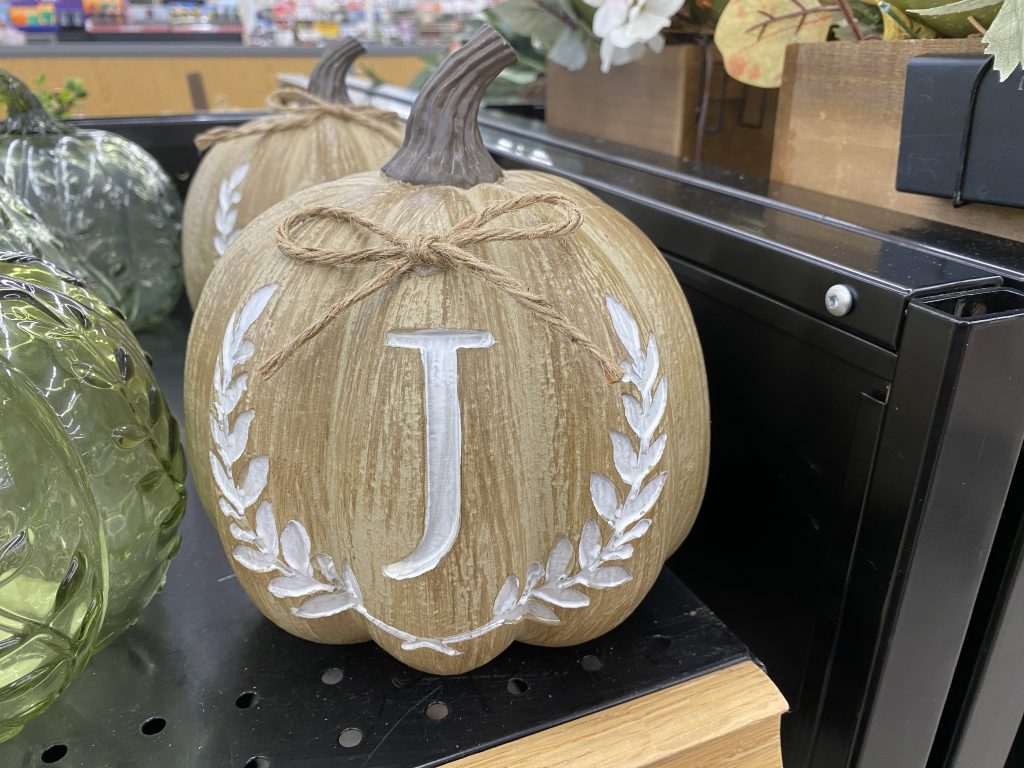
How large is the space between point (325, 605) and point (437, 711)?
0.09m

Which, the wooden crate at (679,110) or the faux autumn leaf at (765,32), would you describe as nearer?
the faux autumn leaf at (765,32)

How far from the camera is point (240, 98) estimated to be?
2934 mm

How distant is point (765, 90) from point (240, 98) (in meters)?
2.57

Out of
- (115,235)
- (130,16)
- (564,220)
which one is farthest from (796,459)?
(130,16)

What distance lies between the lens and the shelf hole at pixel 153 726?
1.41ft

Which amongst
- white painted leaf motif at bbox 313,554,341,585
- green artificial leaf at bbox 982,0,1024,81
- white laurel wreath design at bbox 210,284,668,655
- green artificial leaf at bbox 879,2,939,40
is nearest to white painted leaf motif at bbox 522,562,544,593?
white laurel wreath design at bbox 210,284,668,655

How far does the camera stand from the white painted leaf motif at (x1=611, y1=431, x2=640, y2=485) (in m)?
0.41

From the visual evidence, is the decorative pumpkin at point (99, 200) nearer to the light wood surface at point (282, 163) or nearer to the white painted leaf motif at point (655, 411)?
the light wood surface at point (282, 163)

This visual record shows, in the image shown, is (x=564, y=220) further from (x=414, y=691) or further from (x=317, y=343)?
(x=414, y=691)

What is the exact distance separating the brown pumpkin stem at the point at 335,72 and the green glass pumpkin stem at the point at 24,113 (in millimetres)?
274

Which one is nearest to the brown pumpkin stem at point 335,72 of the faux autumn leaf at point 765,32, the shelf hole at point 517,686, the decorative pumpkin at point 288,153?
the decorative pumpkin at point 288,153

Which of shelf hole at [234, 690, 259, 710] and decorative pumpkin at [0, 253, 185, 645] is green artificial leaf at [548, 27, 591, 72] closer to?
decorative pumpkin at [0, 253, 185, 645]

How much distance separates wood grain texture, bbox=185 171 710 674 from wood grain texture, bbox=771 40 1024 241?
23cm

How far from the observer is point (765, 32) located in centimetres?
69
